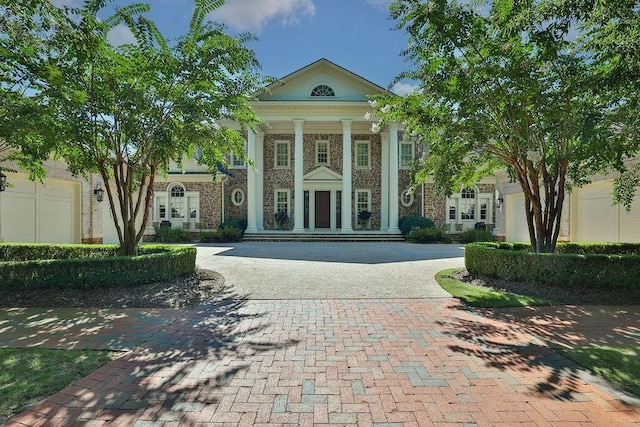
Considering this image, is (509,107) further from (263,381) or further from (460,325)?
(263,381)

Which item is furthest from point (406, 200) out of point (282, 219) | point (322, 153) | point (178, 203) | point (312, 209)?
point (178, 203)

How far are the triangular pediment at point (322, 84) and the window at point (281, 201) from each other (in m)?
5.77

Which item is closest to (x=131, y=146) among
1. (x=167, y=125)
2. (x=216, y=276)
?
(x=167, y=125)

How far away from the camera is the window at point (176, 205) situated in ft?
66.0

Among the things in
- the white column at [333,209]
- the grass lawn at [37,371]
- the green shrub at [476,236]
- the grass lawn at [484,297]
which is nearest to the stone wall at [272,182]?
the white column at [333,209]

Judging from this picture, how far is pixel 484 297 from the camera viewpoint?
5953mm

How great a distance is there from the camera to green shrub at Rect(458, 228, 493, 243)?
1812 cm

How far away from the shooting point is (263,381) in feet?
10.0

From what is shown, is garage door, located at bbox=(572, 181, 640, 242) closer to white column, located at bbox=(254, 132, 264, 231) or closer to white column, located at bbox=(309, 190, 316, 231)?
white column, located at bbox=(309, 190, 316, 231)

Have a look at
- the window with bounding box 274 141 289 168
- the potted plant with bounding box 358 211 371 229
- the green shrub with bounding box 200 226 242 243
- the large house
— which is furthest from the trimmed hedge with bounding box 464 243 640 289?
the window with bounding box 274 141 289 168

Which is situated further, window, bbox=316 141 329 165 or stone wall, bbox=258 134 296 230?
window, bbox=316 141 329 165

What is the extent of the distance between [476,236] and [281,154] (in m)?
12.8

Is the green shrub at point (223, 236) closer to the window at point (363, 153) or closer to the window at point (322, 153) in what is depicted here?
the window at point (322, 153)

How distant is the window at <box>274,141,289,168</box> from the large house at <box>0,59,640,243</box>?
0.07 meters
